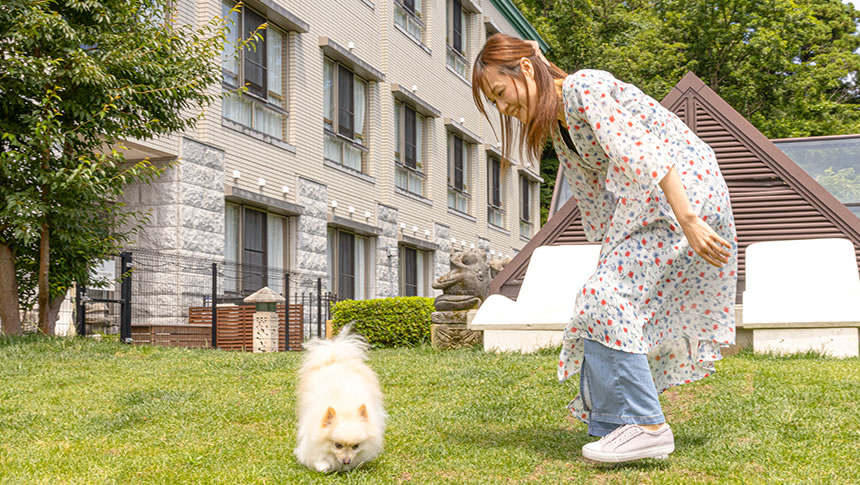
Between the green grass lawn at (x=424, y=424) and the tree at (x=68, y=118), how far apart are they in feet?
7.02

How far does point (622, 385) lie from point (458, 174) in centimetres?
2614

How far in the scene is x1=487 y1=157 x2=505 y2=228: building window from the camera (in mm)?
33250

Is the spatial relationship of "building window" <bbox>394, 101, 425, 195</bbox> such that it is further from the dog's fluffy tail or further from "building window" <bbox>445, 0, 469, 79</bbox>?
the dog's fluffy tail

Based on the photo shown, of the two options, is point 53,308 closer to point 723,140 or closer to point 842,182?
point 723,140

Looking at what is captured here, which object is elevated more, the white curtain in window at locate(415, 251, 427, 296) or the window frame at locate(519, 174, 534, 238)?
the window frame at locate(519, 174, 534, 238)

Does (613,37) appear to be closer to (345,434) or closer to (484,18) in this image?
(484,18)

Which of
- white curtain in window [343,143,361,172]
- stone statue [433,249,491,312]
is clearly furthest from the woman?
white curtain in window [343,143,361,172]

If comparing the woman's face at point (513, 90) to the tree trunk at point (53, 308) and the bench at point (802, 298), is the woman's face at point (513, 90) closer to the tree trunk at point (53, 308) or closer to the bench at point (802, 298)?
the bench at point (802, 298)

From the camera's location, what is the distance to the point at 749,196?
1372cm

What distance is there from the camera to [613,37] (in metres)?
40.9

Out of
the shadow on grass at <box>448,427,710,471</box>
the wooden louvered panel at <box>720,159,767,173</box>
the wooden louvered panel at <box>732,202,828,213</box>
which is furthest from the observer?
the wooden louvered panel at <box>720,159,767,173</box>

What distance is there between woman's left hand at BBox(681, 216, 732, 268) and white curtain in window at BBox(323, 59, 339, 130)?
17.5 m

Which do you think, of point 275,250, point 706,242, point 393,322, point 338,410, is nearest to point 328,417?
point 338,410

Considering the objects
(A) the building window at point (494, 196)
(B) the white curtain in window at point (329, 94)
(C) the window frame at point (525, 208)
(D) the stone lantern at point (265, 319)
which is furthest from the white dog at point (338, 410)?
(C) the window frame at point (525, 208)
